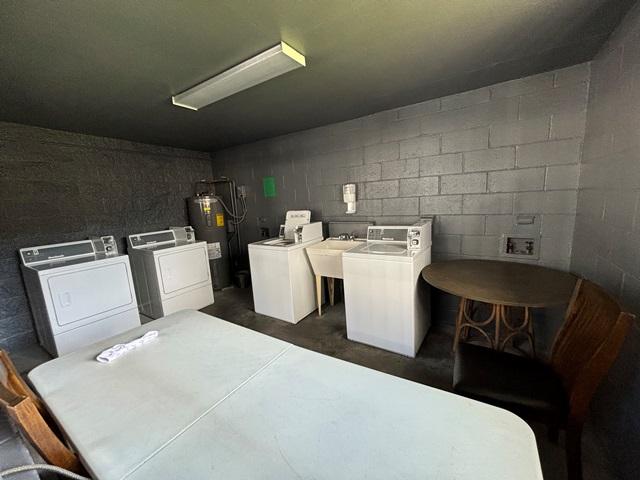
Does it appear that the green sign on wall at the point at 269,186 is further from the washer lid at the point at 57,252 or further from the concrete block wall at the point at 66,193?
the washer lid at the point at 57,252

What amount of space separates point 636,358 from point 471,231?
1422 millimetres

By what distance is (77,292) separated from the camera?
2516 mm

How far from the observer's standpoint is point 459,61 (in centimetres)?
180

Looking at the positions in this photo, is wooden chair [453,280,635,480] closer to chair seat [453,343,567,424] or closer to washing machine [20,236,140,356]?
chair seat [453,343,567,424]

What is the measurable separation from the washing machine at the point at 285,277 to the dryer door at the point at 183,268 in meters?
0.92

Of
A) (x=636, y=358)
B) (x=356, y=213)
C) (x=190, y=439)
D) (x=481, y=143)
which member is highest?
(x=481, y=143)

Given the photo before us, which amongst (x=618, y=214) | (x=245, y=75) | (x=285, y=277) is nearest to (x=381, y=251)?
(x=285, y=277)

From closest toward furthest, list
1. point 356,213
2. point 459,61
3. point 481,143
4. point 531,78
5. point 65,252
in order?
point 459,61 → point 531,78 → point 481,143 → point 65,252 → point 356,213

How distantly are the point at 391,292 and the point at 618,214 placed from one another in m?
1.42

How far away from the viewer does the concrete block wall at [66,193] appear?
263cm

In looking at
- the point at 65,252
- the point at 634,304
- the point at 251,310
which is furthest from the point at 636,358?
the point at 65,252

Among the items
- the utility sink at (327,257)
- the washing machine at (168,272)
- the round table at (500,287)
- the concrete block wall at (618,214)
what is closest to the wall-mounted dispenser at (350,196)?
the utility sink at (327,257)

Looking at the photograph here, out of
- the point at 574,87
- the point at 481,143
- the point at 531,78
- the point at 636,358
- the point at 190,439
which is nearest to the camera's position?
the point at 190,439

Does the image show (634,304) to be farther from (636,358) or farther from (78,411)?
(78,411)
